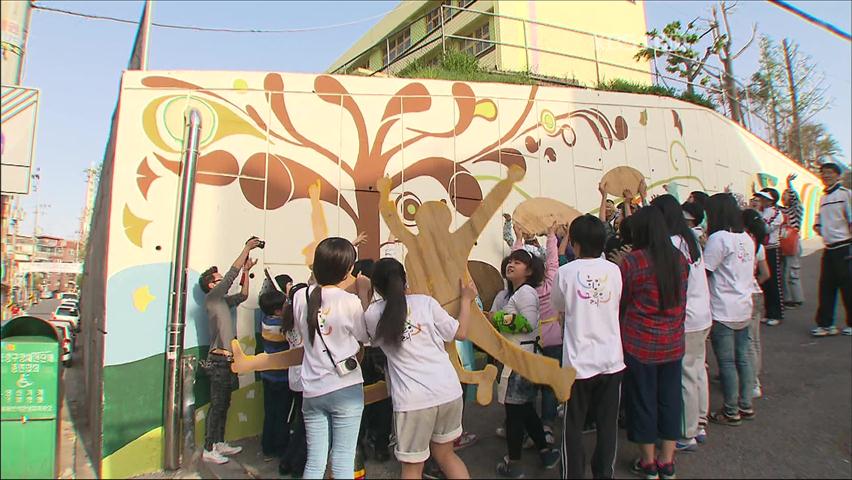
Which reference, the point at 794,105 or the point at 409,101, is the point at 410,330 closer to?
the point at 409,101

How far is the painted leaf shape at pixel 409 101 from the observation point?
555 cm

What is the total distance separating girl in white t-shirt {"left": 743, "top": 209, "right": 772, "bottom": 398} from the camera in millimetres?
4133

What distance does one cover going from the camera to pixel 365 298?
3.57 m

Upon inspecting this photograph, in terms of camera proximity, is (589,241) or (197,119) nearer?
(589,241)

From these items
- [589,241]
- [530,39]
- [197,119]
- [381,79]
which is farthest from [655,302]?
[530,39]

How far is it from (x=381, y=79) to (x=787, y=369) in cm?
503

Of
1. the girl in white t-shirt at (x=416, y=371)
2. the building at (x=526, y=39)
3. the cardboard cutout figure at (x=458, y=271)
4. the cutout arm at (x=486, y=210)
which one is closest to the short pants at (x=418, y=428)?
the girl in white t-shirt at (x=416, y=371)

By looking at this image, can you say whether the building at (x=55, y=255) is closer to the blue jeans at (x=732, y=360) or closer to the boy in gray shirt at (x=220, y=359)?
the boy in gray shirt at (x=220, y=359)

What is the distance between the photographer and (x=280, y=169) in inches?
199

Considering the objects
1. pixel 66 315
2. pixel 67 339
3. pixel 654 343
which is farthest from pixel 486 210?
pixel 66 315

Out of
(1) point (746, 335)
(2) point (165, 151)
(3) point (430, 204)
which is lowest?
(1) point (746, 335)

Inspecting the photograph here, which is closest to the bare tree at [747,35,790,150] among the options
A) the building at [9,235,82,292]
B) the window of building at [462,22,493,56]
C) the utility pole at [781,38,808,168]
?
the utility pole at [781,38,808,168]

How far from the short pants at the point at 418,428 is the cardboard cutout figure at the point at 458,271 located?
0.55 meters

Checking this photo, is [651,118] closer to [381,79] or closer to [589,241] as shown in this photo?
[381,79]
